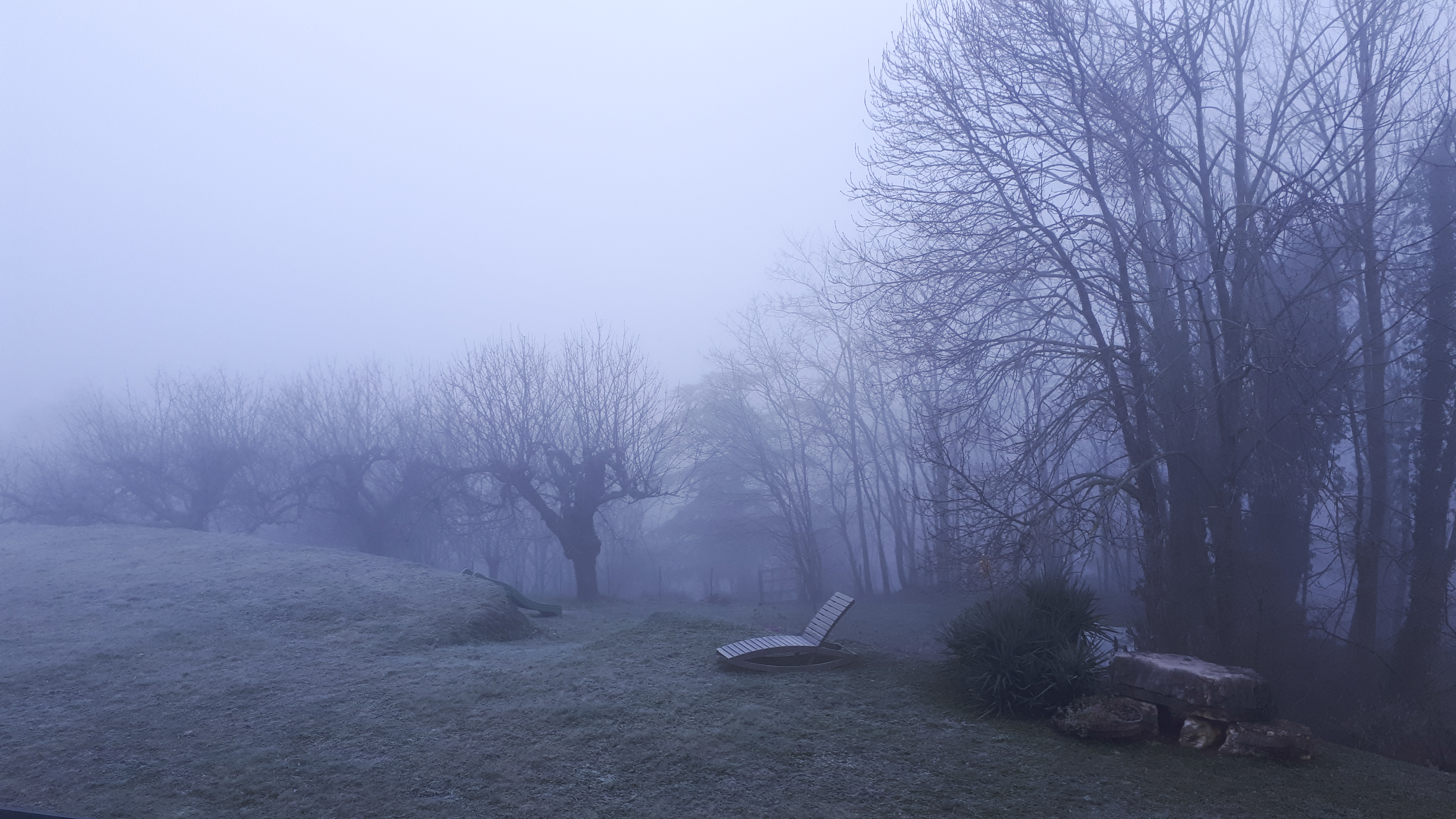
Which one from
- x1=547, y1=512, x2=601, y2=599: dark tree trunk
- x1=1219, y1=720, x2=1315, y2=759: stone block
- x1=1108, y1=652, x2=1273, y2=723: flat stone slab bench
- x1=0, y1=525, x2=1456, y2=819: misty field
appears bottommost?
x1=0, y1=525, x2=1456, y2=819: misty field

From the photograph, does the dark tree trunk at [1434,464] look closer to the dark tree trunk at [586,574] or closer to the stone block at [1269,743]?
the stone block at [1269,743]

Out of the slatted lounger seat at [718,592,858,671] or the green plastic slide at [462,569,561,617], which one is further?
the green plastic slide at [462,569,561,617]

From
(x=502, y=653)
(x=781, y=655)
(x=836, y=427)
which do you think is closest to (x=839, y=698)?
(x=781, y=655)

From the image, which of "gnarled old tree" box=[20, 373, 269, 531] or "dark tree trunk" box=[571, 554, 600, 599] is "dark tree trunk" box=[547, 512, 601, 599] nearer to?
"dark tree trunk" box=[571, 554, 600, 599]

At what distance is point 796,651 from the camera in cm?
879

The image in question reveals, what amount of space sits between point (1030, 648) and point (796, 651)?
2.46 meters

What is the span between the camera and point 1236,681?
6312 millimetres

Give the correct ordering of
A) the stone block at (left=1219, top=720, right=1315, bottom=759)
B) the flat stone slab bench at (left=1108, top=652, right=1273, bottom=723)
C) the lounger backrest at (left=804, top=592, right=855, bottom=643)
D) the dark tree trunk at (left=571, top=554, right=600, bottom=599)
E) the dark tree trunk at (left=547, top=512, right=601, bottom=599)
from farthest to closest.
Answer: the dark tree trunk at (left=571, top=554, right=600, bottom=599) < the dark tree trunk at (left=547, top=512, right=601, bottom=599) < the lounger backrest at (left=804, top=592, right=855, bottom=643) < the flat stone slab bench at (left=1108, top=652, right=1273, bottom=723) < the stone block at (left=1219, top=720, right=1315, bottom=759)

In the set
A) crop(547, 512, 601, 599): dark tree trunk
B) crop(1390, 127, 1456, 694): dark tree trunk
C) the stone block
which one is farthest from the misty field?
crop(547, 512, 601, 599): dark tree trunk

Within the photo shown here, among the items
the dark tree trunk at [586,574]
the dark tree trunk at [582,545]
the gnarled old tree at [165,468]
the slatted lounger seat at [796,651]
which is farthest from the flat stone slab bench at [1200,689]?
the gnarled old tree at [165,468]

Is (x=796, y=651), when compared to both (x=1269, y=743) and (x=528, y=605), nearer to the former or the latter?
(x=1269, y=743)

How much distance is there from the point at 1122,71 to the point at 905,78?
251 centimetres

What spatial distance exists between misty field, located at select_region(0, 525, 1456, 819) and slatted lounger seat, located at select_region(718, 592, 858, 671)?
Answer: 0.22 meters

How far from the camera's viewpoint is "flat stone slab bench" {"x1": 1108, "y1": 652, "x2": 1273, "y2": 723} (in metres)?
6.28
